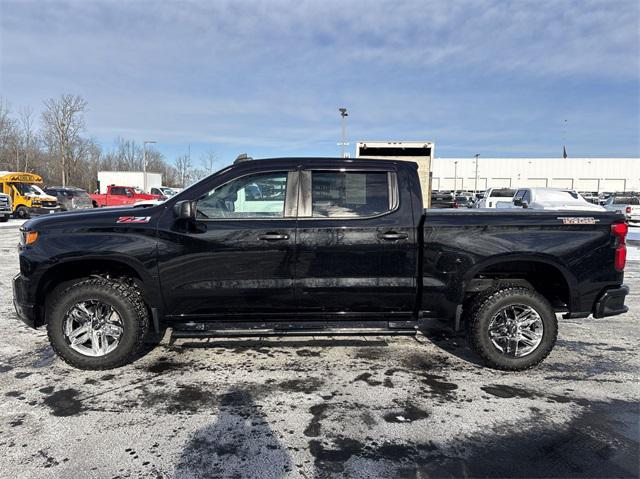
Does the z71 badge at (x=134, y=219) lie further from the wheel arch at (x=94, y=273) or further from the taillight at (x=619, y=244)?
the taillight at (x=619, y=244)

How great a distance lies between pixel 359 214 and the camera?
4062mm

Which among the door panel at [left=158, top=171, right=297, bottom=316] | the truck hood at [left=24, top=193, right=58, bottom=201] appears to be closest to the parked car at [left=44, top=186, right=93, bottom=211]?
the truck hood at [left=24, top=193, right=58, bottom=201]

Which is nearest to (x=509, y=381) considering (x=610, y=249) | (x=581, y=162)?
A: (x=610, y=249)

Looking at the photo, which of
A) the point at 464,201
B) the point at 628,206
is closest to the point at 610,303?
the point at 628,206

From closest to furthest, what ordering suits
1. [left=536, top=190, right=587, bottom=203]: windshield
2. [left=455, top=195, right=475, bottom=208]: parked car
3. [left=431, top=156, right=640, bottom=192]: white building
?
[left=536, top=190, right=587, bottom=203]: windshield
[left=455, top=195, right=475, bottom=208]: parked car
[left=431, top=156, right=640, bottom=192]: white building

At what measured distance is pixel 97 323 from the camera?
4051 millimetres

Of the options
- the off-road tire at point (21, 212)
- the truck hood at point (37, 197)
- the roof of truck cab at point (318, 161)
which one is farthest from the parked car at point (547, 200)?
the off-road tire at point (21, 212)

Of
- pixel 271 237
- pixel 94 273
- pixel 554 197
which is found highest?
pixel 554 197

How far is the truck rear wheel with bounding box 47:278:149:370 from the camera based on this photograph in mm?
3949

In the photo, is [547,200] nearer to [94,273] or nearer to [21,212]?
A: [94,273]

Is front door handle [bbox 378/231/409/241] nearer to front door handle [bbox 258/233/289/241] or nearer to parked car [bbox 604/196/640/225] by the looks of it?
front door handle [bbox 258/233/289/241]

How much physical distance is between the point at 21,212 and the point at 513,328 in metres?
27.3

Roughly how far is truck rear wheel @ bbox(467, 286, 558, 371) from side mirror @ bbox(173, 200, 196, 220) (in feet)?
9.16

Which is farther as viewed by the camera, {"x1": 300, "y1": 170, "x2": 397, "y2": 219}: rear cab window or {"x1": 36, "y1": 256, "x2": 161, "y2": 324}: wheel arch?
{"x1": 300, "y1": 170, "x2": 397, "y2": 219}: rear cab window
